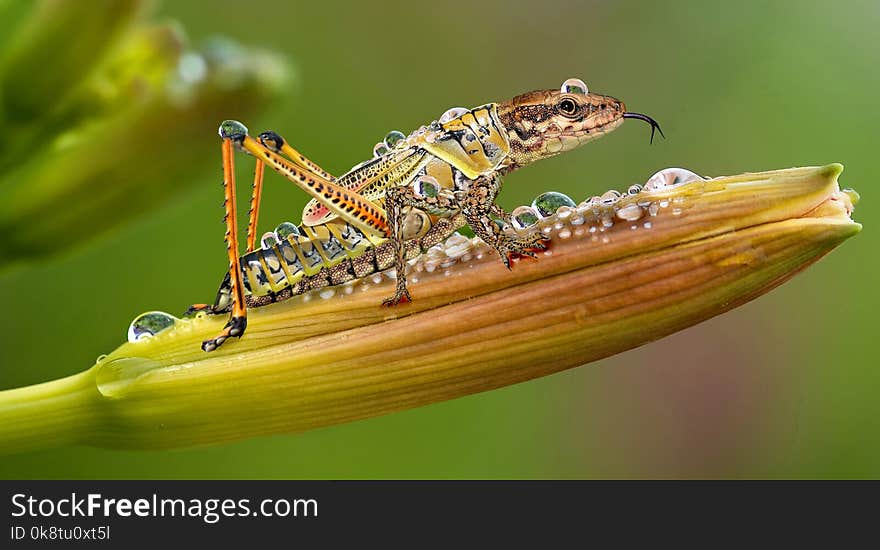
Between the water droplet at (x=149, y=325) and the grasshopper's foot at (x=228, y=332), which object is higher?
the water droplet at (x=149, y=325)

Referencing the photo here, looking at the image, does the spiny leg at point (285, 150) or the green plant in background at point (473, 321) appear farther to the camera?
the spiny leg at point (285, 150)

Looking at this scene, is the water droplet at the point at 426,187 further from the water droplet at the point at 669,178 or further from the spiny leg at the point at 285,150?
the water droplet at the point at 669,178

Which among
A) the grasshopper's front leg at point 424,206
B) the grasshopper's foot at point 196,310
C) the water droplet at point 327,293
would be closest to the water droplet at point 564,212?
the grasshopper's front leg at point 424,206

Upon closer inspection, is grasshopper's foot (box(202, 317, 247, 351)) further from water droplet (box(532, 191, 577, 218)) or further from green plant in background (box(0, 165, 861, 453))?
water droplet (box(532, 191, 577, 218))

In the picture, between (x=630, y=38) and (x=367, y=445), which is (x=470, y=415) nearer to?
(x=367, y=445)

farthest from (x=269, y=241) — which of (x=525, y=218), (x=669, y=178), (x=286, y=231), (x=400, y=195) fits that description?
(x=669, y=178)

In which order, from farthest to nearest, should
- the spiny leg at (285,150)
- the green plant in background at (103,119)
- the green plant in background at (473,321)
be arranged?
the green plant in background at (103,119) → the spiny leg at (285,150) → the green plant in background at (473,321)

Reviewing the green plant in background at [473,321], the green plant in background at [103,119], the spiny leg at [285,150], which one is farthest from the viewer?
the green plant in background at [103,119]

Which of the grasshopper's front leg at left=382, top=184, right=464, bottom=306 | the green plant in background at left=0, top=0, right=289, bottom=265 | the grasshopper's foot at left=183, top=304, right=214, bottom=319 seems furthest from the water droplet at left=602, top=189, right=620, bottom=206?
the green plant in background at left=0, top=0, right=289, bottom=265
